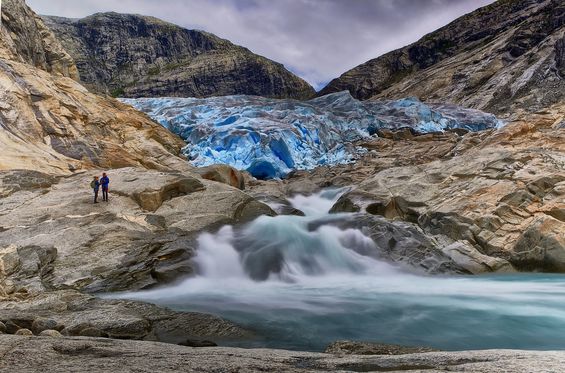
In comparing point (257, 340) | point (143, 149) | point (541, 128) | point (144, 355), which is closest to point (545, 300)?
point (257, 340)

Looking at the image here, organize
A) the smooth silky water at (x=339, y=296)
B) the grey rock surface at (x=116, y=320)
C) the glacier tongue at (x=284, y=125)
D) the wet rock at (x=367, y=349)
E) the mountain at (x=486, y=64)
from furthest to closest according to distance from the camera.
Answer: the mountain at (x=486, y=64) → the glacier tongue at (x=284, y=125) → the smooth silky water at (x=339, y=296) → the grey rock surface at (x=116, y=320) → the wet rock at (x=367, y=349)

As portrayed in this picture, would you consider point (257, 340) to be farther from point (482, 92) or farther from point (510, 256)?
point (482, 92)

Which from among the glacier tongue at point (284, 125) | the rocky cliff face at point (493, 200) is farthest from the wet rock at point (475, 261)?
the glacier tongue at point (284, 125)

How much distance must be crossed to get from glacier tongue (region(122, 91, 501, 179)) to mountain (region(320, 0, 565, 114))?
935 centimetres

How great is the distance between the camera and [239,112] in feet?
165

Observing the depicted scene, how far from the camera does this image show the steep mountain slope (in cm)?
2434

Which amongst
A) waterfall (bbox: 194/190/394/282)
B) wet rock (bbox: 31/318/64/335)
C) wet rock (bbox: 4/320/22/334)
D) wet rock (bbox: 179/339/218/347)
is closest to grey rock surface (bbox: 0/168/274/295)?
waterfall (bbox: 194/190/394/282)

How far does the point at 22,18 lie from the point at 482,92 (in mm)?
52405

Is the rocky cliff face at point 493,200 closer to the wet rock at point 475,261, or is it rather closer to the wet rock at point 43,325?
the wet rock at point 475,261

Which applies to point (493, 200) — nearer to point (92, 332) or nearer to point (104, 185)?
point (104, 185)

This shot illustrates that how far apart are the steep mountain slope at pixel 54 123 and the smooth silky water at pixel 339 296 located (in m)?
12.0

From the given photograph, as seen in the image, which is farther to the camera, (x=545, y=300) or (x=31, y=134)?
(x=31, y=134)

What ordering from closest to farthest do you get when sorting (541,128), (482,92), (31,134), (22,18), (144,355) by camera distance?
(144,355), (31,134), (541,128), (22,18), (482,92)

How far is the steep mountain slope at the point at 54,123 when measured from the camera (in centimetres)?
2434
